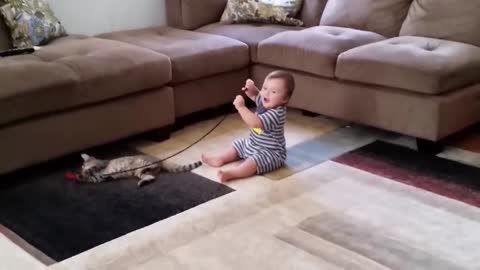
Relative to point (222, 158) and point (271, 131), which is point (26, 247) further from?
point (271, 131)

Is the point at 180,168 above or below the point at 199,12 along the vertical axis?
below

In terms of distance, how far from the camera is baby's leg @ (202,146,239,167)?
274 cm

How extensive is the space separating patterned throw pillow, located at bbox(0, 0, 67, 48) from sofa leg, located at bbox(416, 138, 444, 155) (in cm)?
195

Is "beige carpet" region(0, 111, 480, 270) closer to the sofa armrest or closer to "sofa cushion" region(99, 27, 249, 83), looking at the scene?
"sofa cushion" region(99, 27, 249, 83)

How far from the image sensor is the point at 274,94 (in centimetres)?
263

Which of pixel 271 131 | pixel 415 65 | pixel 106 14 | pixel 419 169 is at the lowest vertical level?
pixel 419 169

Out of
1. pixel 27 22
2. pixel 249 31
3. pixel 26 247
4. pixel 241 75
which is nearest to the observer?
pixel 26 247

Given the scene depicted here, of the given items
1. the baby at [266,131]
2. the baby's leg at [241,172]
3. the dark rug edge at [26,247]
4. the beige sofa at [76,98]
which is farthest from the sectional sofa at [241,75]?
the baby's leg at [241,172]

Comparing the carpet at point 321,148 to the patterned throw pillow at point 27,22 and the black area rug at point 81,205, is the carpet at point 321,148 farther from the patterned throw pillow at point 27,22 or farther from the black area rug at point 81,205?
the patterned throw pillow at point 27,22

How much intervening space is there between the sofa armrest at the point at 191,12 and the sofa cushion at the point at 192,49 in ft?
0.76

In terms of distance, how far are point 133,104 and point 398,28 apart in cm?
157

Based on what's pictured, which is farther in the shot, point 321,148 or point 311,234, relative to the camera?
point 321,148

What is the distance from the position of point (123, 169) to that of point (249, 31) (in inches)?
52.2

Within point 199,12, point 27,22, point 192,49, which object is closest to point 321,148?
point 192,49
